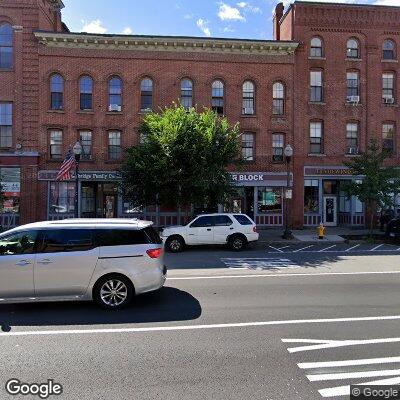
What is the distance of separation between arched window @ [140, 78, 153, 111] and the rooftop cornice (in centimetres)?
198

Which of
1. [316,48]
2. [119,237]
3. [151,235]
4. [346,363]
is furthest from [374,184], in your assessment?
[346,363]

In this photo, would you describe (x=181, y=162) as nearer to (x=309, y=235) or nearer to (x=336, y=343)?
(x=309, y=235)

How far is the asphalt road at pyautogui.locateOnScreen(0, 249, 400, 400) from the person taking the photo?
4.46 m

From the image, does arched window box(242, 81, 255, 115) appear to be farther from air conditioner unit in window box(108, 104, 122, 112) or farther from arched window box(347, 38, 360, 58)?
air conditioner unit in window box(108, 104, 122, 112)

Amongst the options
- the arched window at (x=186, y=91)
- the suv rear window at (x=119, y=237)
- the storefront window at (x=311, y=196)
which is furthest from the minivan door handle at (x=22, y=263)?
the storefront window at (x=311, y=196)

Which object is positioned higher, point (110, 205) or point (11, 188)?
point (11, 188)

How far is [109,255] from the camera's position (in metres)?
7.42

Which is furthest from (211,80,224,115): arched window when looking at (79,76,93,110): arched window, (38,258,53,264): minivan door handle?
(38,258,53,264): minivan door handle

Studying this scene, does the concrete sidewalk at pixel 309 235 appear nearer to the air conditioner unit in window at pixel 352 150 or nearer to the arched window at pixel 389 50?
the air conditioner unit in window at pixel 352 150

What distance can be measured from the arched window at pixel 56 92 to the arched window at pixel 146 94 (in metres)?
4.86

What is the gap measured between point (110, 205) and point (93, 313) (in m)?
17.7

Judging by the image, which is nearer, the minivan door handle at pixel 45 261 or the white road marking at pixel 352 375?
the white road marking at pixel 352 375

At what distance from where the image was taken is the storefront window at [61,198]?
23516mm

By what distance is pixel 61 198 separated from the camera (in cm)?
2361
